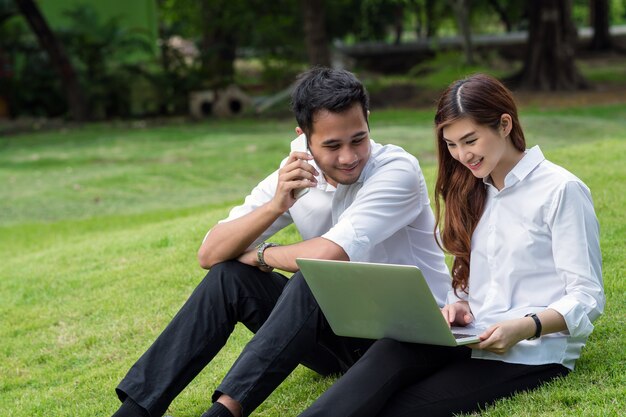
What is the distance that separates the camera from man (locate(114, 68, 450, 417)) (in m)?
3.73

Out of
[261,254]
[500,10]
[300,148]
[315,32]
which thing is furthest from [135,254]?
[500,10]

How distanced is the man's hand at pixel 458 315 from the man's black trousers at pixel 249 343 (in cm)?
37

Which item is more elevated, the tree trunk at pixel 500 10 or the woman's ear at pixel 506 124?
the woman's ear at pixel 506 124

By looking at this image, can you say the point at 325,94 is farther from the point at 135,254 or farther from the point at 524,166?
the point at 135,254

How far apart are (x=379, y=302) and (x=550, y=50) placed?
18987 mm

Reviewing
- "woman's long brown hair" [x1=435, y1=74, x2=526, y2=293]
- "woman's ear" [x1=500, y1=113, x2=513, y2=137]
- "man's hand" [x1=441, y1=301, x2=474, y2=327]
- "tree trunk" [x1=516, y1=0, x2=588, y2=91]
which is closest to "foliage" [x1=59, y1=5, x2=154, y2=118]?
"tree trunk" [x1=516, y1=0, x2=588, y2=91]

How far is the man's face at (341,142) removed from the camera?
3.92 m

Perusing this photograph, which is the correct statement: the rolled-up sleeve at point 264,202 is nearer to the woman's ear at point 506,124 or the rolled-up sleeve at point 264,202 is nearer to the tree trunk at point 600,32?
the woman's ear at point 506,124

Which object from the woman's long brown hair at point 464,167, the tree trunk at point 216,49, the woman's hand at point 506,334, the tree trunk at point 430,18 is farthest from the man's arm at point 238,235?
the tree trunk at point 430,18

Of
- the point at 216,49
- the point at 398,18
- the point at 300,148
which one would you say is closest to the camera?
the point at 300,148

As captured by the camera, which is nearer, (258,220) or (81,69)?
(258,220)

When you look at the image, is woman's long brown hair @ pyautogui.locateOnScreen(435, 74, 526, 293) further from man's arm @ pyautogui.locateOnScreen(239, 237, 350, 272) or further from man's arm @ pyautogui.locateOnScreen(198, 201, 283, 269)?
man's arm @ pyautogui.locateOnScreen(198, 201, 283, 269)

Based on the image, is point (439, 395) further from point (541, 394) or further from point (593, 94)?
point (593, 94)

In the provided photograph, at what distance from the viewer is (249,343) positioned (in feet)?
12.2
